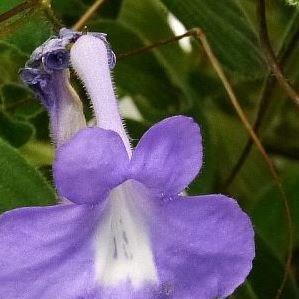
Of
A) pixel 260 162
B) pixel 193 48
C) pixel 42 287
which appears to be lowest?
pixel 260 162

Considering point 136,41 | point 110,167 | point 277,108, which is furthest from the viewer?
point 277,108

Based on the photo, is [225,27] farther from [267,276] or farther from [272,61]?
[267,276]

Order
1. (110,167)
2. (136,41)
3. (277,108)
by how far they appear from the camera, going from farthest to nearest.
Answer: (277,108)
(136,41)
(110,167)

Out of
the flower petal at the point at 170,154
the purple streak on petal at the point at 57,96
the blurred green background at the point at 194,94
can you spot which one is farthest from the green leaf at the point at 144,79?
the flower petal at the point at 170,154

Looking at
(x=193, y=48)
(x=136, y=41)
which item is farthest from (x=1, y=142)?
(x=193, y=48)

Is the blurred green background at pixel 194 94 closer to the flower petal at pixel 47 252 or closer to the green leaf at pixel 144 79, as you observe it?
the green leaf at pixel 144 79

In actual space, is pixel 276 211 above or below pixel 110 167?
below

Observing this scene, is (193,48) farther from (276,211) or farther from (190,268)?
(190,268)
